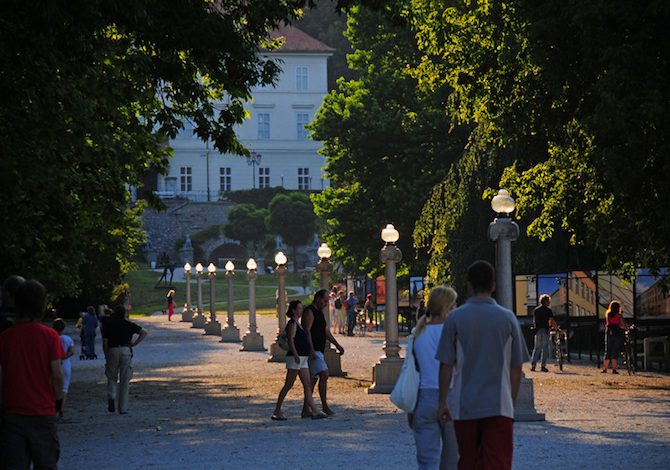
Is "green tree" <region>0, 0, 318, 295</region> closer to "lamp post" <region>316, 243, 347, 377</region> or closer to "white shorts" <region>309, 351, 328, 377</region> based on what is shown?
"white shorts" <region>309, 351, 328, 377</region>

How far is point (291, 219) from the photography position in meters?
88.0

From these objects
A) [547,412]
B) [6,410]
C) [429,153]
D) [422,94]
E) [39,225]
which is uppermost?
[422,94]

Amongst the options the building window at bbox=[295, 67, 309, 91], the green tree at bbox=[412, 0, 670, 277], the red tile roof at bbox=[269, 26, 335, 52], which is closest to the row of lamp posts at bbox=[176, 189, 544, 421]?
the green tree at bbox=[412, 0, 670, 277]

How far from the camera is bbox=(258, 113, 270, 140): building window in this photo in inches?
4247

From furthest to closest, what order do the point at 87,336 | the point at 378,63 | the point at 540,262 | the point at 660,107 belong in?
the point at 378,63
the point at 87,336
the point at 540,262
the point at 660,107

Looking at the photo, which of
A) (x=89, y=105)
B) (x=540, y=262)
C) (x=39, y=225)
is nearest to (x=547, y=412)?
(x=89, y=105)

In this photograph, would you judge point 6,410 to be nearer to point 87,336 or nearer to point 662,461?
point 662,461

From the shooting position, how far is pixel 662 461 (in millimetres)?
8703

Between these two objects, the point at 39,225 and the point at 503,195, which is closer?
the point at 503,195

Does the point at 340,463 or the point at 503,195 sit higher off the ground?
the point at 503,195

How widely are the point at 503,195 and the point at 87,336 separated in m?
19.2

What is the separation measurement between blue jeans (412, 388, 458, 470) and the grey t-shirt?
0.64m

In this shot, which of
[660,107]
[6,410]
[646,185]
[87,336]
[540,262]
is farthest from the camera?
[87,336]

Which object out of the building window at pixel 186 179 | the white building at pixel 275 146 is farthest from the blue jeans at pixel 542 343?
the building window at pixel 186 179
